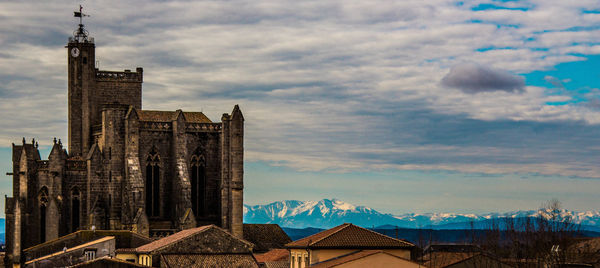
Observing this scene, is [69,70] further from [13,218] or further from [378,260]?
[378,260]

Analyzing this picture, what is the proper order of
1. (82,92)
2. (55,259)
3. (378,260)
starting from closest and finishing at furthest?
(378,260), (55,259), (82,92)

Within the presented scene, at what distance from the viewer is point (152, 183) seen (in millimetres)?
98125

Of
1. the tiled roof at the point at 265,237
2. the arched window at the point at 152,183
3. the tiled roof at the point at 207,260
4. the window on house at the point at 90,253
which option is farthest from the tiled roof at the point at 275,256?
the window on house at the point at 90,253

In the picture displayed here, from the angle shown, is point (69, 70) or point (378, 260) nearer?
point (378, 260)

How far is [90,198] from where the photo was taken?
95.2m

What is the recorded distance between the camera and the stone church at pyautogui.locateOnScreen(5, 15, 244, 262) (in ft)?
311

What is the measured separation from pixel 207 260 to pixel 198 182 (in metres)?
27.6

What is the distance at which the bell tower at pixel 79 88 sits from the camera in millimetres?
101688

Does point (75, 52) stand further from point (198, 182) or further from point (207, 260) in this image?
point (207, 260)

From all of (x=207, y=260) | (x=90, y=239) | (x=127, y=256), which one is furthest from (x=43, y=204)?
(x=207, y=260)

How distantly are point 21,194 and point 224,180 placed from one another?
19.2m

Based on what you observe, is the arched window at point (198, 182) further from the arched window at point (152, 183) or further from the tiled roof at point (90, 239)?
the tiled roof at point (90, 239)

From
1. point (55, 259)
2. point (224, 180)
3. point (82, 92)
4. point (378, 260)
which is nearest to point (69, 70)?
point (82, 92)

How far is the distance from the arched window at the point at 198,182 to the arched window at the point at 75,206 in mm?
10847
